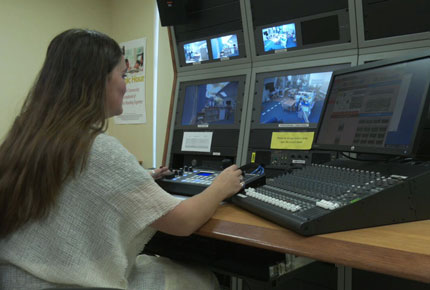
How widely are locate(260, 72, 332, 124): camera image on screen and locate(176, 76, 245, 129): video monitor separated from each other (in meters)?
0.15

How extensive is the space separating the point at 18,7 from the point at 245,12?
182 cm

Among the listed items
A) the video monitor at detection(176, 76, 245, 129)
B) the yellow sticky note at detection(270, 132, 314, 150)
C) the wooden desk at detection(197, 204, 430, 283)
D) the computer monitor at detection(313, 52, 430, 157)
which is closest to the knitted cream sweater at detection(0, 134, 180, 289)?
the wooden desk at detection(197, 204, 430, 283)

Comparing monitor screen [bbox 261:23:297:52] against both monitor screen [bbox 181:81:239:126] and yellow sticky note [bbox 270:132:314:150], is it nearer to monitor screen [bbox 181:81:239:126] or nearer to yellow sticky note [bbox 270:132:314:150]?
monitor screen [bbox 181:81:239:126]

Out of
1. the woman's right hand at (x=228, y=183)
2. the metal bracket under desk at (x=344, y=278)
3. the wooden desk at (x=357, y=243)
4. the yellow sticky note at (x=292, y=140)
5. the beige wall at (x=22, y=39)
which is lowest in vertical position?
the metal bracket under desk at (x=344, y=278)

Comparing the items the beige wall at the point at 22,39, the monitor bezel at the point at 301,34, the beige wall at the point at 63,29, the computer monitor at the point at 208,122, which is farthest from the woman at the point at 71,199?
the beige wall at the point at 22,39

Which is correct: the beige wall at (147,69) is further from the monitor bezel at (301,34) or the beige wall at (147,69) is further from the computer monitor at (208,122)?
the monitor bezel at (301,34)

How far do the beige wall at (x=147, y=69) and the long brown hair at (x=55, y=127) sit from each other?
1743mm

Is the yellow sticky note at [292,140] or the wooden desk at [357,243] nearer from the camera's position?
the wooden desk at [357,243]

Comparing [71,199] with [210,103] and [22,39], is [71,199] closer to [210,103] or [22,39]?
[210,103]

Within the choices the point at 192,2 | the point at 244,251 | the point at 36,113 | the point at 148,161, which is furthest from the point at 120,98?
the point at 148,161

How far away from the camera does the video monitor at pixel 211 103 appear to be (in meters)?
1.73

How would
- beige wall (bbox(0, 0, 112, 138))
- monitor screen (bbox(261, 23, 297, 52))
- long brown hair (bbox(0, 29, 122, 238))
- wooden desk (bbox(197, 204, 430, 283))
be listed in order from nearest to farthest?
1. wooden desk (bbox(197, 204, 430, 283))
2. long brown hair (bbox(0, 29, 122, 238))
3. monitor screen (bbox(261, 23, 297, 52))
4. beige wall (bbox(0, 0, 112, 138))

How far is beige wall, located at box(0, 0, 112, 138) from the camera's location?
2.51 meters

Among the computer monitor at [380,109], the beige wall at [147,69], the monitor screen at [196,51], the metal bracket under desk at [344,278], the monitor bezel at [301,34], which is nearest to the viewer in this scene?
the computer monitor at [380,109]
